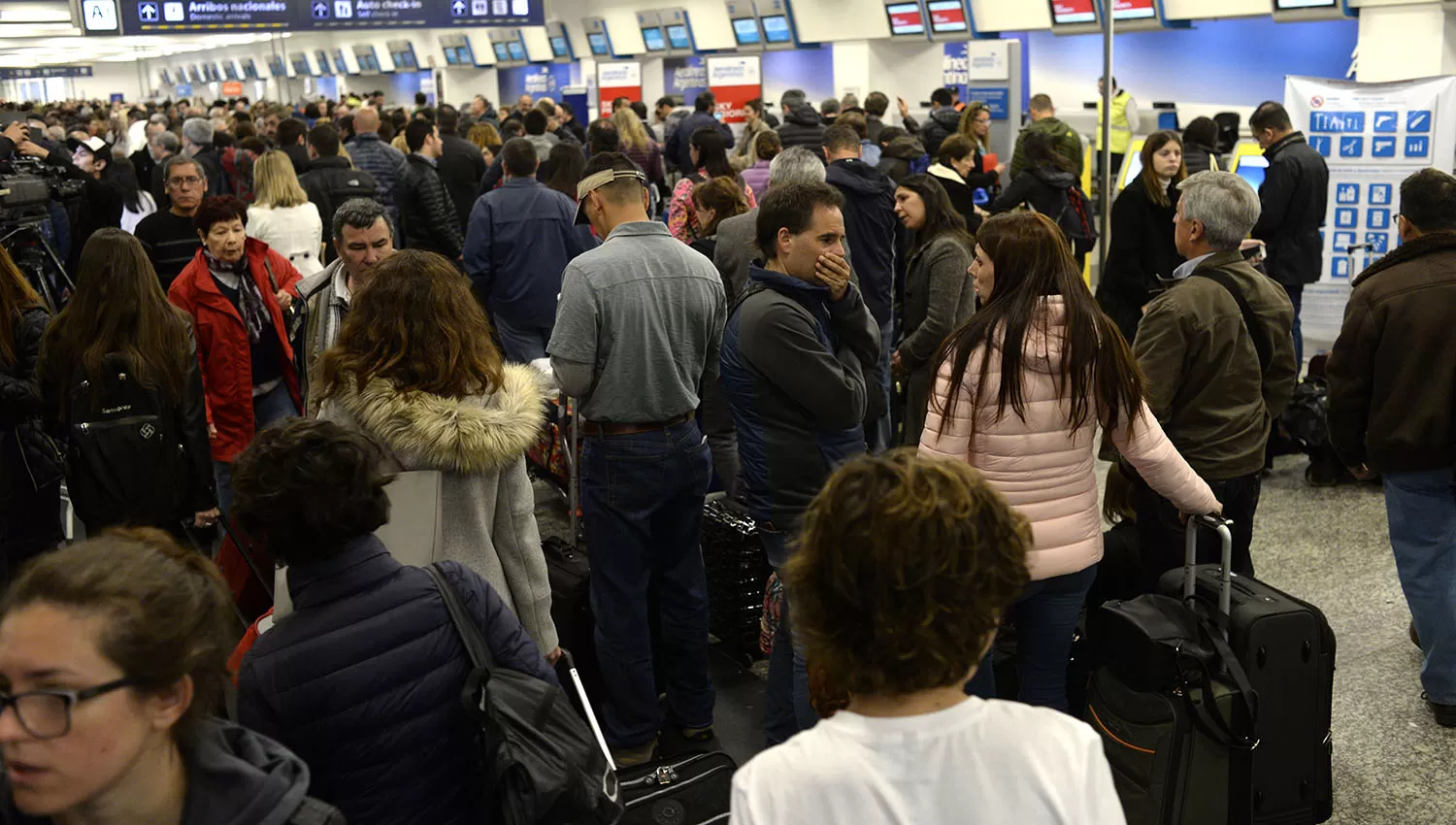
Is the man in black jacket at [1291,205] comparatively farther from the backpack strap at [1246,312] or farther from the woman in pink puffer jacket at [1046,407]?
the woman in pink puffer jacket at [1046,407]

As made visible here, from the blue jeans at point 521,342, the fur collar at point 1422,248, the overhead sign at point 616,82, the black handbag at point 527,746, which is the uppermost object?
the overhead sign at point 616,82

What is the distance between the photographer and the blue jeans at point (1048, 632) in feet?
9.78

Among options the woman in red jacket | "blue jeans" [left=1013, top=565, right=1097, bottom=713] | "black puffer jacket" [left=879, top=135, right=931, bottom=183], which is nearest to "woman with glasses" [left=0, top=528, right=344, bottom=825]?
"blue jeans" [left=1013, top=565, right=1097, bottom=713]

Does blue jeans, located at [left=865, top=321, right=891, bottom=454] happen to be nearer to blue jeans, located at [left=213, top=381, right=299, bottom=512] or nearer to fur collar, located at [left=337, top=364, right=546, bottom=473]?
blue jeans, located at [left=213, top=381, right=299, bottom=512]

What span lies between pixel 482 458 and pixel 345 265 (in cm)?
144

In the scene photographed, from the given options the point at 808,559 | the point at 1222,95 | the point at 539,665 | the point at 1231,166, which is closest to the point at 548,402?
the point at 539,665

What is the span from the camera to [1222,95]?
14508 mm

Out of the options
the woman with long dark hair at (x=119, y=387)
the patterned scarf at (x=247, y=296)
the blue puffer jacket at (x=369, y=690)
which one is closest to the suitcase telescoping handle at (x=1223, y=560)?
the blue puffer jacket at (x=369, y=690)

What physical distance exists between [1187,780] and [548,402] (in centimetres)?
224

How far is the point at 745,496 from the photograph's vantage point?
13.8 feet

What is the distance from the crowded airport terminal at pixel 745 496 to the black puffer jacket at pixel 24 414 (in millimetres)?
13

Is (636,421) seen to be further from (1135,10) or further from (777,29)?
(777,29)

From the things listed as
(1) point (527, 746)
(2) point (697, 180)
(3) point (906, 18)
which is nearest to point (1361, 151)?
(2) point (697, 180)

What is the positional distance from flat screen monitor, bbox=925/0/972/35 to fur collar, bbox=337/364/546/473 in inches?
555
